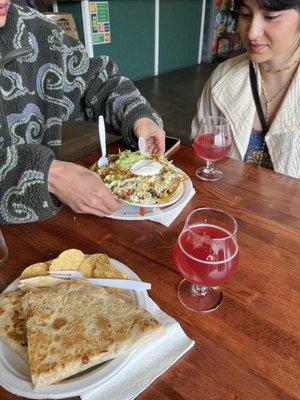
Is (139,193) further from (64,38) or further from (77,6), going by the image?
(77,6)

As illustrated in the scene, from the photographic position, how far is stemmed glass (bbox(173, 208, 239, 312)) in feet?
1.94

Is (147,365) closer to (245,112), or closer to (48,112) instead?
(48,112)

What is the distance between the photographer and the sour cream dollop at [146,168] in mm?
980

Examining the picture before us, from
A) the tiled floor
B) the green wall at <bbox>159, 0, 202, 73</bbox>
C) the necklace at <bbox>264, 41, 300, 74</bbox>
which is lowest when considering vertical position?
the tiled floor

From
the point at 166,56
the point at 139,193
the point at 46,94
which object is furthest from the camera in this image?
the point at 166,56

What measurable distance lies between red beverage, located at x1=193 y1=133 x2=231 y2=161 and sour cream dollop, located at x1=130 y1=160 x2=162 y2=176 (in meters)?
0.18

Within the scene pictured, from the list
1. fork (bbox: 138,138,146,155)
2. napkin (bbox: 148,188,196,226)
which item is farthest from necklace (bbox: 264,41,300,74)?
napkin (bbox: 148,188,196,226)

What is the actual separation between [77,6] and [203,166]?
12.4 ft

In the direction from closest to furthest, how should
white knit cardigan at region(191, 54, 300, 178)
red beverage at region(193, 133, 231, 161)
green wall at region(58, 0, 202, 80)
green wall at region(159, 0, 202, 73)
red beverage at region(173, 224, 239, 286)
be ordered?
red beverage at region(173, 224, 239, 286) < red beverage at region(193, 133, 231, 161) < white knit cardigan at region(191, 54, 300, 178) < green wall at region(58, 0, 202, 80) < green wall at region(159, 0, 202, 73)

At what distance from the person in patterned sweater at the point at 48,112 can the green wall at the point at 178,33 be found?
4633mm

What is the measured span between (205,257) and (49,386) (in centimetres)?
33

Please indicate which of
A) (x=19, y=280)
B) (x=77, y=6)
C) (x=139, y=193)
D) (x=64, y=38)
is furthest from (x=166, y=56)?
(x=19, y=280)

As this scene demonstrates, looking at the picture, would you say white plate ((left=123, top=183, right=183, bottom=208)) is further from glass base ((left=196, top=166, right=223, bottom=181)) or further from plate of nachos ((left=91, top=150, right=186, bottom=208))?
glass base ((left=196, top=166, right=223, bottom=181))

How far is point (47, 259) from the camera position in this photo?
2.50ft
